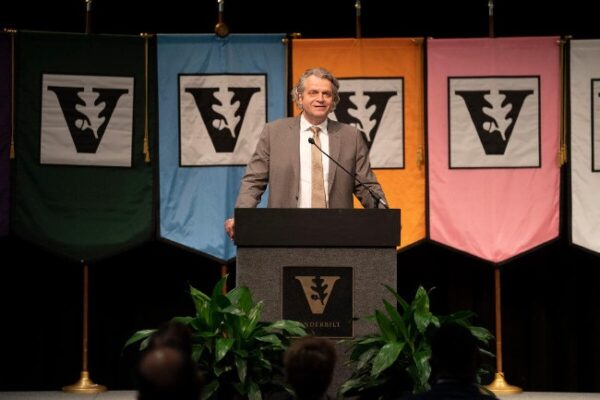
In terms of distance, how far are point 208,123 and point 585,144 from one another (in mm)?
2372

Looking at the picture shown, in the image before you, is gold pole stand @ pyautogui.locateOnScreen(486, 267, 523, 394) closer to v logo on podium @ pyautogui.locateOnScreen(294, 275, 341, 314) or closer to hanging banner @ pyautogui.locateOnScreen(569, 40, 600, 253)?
hanging banner @ pyautogui.locateOnScreen(569, 40, 600, 253)

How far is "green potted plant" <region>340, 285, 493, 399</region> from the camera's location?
4258 mm

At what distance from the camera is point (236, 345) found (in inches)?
175

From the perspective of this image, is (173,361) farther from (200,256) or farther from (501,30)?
(501,30)

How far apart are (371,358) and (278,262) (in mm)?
676

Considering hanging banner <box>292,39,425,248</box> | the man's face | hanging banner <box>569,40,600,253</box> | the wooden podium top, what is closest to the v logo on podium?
the wooden podium top

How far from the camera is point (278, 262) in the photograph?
15.9 feet

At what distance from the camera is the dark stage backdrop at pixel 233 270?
755 centimetres

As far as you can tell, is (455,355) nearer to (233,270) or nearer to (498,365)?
(498,365)

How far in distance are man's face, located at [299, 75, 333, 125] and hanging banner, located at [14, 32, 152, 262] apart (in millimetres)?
2072

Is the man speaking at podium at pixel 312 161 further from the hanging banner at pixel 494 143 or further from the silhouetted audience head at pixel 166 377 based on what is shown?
the silhouetted audience head at pixel 166 377

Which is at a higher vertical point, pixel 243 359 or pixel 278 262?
pixel 278 262

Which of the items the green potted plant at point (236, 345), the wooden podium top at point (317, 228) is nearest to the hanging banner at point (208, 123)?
the wooden podium top at point (317, 228)

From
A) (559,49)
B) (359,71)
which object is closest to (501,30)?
(559,49)
